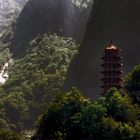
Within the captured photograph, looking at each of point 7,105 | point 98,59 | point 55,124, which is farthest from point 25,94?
point 55,124

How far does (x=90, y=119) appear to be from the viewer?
72.9m

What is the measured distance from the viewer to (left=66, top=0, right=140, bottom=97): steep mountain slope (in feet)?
442

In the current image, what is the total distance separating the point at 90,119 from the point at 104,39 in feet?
249

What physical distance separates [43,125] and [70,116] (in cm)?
482

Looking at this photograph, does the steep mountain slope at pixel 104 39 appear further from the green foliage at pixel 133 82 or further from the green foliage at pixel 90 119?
the green foliage at pixel 90 119

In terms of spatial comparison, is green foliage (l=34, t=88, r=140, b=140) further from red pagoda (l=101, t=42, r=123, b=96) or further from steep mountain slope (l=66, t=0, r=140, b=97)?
steep mountain slope (l=66, t=0, r=140, b=97)

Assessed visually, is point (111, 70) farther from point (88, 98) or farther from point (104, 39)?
point (104, 39)

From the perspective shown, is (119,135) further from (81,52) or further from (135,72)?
(81,52)

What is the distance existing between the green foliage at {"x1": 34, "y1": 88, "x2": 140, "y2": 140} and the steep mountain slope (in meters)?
48.2

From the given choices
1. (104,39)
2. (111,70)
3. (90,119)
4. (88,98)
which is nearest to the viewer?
(90,119)

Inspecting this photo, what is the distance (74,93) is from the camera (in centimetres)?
7962

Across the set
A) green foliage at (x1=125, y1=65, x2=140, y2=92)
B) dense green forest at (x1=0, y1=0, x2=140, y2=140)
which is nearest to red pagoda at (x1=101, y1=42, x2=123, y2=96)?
green foliage at (x1=125, y1=65, x2=140, y2=92)

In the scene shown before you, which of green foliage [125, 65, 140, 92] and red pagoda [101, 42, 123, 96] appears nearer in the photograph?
red pagoda [101, 42, 123, 96]

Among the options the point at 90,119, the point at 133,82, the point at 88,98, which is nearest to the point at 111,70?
the point at 133,82
